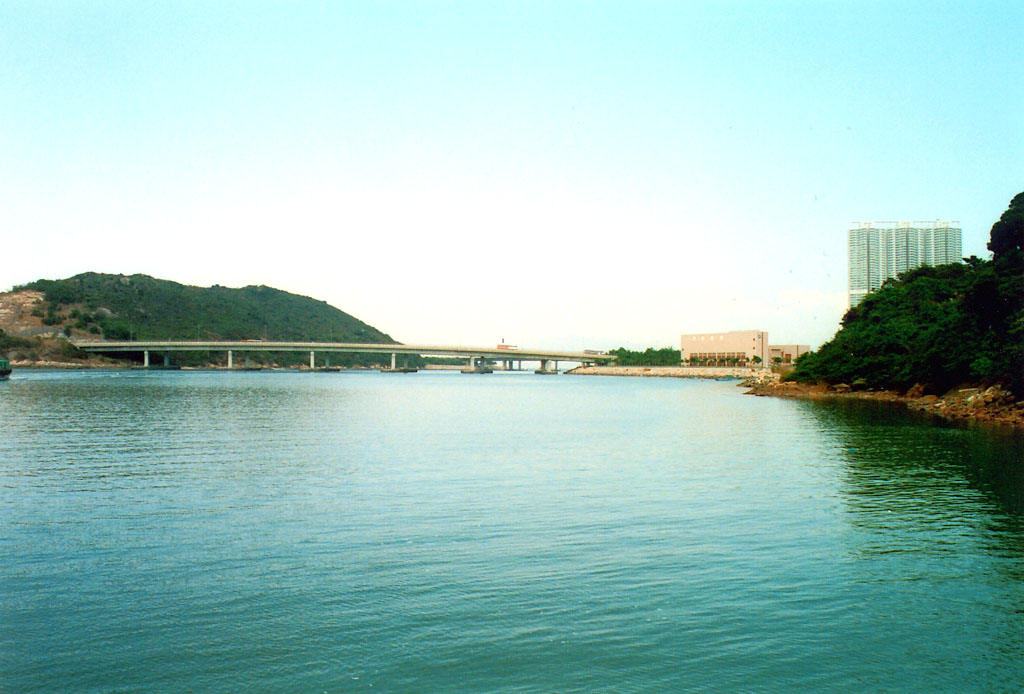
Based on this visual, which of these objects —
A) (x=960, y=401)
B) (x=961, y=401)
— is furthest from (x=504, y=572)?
(x=960, y=401)

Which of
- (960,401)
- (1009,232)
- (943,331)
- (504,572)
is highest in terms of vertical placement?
(1009,232)

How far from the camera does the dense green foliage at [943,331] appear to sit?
63844 millimetres

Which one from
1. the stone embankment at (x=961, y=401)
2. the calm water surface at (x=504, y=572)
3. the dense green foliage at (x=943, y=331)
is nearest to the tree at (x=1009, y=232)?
the dense green foliage at (x=943, y=331)

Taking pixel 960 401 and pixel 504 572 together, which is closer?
pixel 504 572

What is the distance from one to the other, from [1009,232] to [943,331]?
12.0m

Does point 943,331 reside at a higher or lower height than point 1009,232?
lower

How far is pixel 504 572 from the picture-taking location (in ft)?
53.5

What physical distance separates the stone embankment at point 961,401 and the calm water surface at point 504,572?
24493 mm

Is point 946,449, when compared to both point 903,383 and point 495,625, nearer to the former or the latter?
point 495,625

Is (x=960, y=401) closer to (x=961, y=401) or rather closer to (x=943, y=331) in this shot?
(x=961, y=401)

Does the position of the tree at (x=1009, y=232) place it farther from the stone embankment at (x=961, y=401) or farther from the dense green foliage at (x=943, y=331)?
the stone embankment at (x=961, y=401)

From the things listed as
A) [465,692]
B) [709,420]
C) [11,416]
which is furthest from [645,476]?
[11,416]

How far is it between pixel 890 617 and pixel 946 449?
2954cm

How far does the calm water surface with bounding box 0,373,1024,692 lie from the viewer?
457 inches
